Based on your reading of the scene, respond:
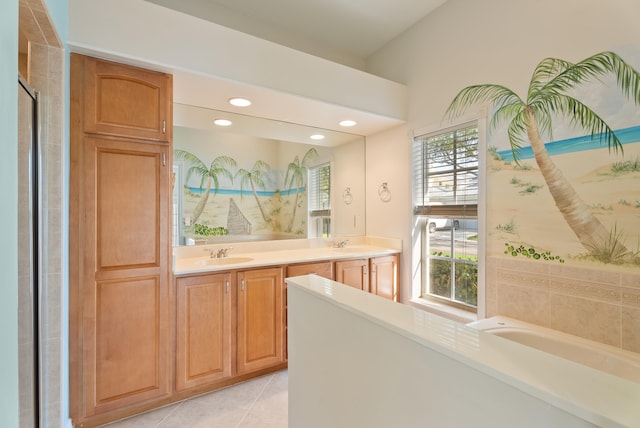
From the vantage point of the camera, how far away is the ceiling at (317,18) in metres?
2.61

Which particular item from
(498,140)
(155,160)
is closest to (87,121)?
(155,160)

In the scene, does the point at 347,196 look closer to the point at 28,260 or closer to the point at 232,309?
the point at 232,309

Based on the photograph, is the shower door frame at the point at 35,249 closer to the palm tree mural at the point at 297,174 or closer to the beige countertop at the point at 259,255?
the beige countertop at the point at 259,255

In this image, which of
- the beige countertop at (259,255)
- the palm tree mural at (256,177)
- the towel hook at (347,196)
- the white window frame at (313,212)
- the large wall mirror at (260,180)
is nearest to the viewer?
the beige countertop at (259,255)

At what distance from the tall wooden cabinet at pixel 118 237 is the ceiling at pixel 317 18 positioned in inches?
45.2

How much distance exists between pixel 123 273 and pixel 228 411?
1.12 meters

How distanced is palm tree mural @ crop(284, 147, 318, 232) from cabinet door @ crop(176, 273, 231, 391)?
3.72 ft

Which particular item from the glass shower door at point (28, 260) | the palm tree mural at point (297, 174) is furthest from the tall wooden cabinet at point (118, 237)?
the palm tree mural at point (297, 174)

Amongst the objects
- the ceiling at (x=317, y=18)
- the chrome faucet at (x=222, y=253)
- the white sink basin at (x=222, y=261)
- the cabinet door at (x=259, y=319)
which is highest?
the ceiling at (x=317, y=18)

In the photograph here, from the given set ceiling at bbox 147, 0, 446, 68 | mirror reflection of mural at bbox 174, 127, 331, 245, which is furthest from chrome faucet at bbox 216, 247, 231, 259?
ceiling at bbox 147, 0, 446, 68

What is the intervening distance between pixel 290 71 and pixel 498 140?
163 cm

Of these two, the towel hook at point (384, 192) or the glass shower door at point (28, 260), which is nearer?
the glass shower door at point (28, 260)

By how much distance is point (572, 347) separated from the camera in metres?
1.72

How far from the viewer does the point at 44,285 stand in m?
1.54
